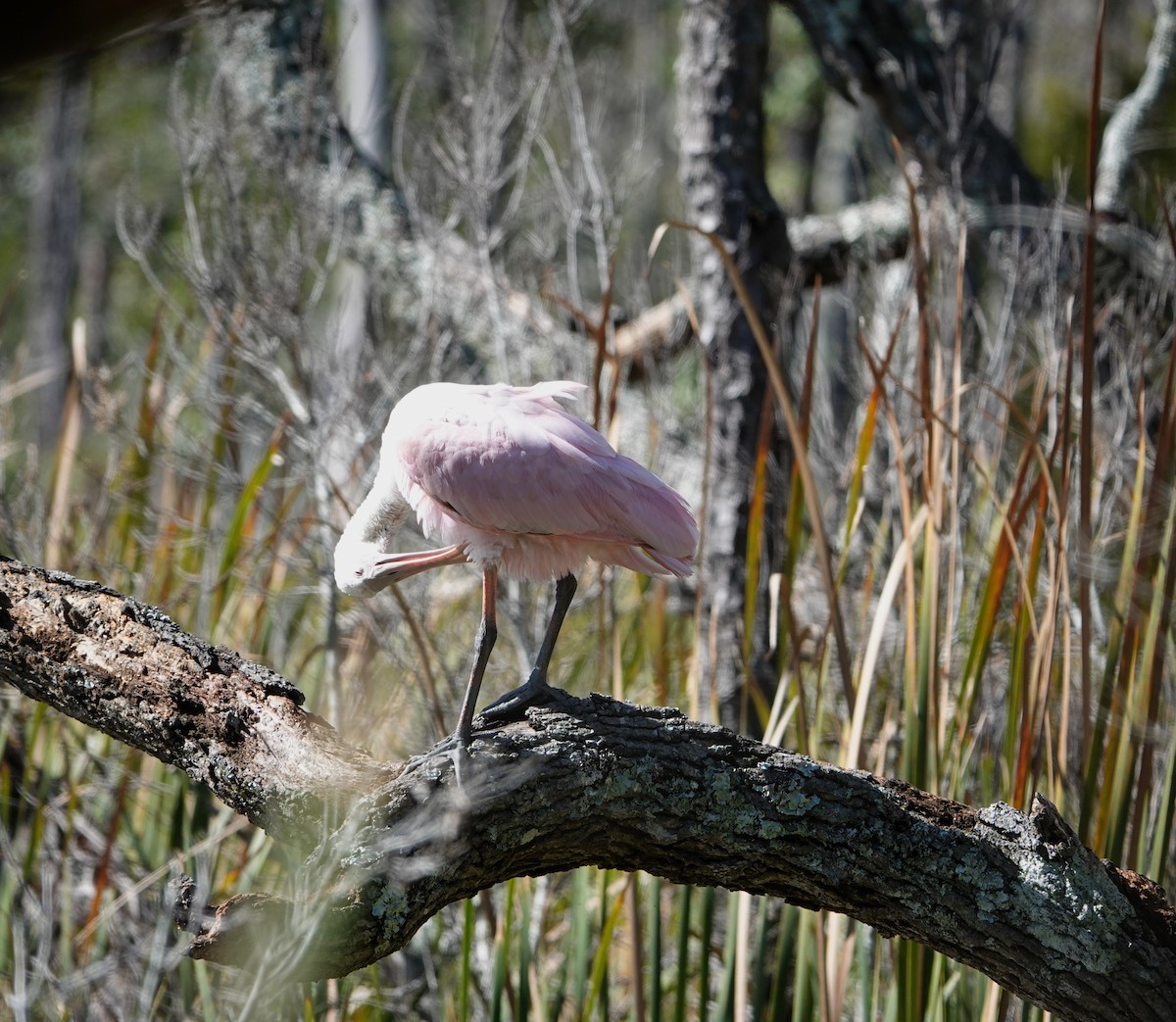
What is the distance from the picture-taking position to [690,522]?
2.12 metres

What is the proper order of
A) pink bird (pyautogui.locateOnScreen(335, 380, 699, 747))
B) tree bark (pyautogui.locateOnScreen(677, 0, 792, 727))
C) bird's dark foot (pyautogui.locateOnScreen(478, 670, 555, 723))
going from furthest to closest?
tree bark (pyautogui.locateOnScreen(677, 0, 792, 727)) < pink bird (pyautogui.locateOnScreen(335, 380, 699, 747)) < bird's dark foot (pyautogui.locateOnScreen(478, 670, 555, 723))

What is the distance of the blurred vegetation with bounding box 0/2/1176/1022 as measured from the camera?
2055 mm

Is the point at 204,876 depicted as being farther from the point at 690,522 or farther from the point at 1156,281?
the point at 1156,281

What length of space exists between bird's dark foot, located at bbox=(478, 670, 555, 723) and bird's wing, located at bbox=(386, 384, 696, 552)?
262 mm

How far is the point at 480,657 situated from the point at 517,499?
0.29 metres

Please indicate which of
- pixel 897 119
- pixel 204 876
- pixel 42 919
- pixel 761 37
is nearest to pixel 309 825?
pixel 204 876

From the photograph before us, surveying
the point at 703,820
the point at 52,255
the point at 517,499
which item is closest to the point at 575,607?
the point at 517,499

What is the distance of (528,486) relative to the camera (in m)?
2.10

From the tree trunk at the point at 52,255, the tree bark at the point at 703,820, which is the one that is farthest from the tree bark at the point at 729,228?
the tree trunk at the point at 52,255

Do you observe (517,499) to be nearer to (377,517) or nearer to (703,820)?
(377,517)

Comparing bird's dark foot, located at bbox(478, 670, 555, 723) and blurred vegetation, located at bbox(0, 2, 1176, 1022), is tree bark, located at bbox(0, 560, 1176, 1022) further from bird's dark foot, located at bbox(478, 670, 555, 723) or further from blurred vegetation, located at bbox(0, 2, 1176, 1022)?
blurred vegetation, located at bbox(0, 2, 1176, 1022)

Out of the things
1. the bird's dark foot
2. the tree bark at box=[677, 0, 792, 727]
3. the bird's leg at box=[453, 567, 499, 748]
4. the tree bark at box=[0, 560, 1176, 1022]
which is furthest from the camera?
the tree bark at box=[677, 0, 792, 727]

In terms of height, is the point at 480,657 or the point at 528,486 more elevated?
the point at 528,486

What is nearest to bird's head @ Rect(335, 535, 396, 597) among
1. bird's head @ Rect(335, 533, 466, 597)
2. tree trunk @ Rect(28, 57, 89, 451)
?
bird's head @ Rect(335, 533, 466, 597)
